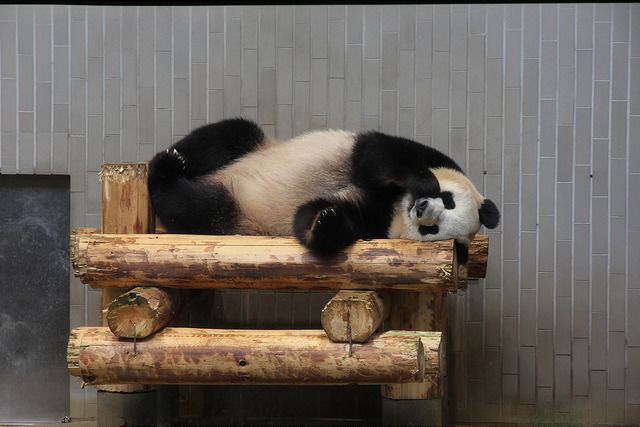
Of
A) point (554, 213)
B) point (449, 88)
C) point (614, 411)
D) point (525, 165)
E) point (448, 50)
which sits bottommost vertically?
point (614, 411)

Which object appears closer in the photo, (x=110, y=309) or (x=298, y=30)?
(x=110, y=309)

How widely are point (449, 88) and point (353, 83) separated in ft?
2.04

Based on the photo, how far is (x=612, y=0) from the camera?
47.4 inches

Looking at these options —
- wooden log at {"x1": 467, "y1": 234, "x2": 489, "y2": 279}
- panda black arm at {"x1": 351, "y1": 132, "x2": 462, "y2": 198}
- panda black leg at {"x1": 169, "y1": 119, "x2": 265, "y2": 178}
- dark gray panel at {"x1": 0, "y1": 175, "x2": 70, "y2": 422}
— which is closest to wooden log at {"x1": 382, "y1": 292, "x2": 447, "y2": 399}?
wooden log at {"x1": 467, "y1": 234, "x2": 489, "y2": 279}

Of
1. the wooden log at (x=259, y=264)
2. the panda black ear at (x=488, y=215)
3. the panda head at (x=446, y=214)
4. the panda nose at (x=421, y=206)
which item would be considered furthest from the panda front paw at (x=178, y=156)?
the panda black ear at (x=488, y=215)

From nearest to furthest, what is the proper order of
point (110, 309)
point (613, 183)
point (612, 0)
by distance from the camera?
1. point (612, 0)
2. point (110, 309)
3. point (613, 183)

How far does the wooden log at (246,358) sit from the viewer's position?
2404 mm

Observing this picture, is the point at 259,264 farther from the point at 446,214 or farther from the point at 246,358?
the point at 446,214

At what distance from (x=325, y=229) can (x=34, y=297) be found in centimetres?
251

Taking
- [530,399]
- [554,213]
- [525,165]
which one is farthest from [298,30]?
[530,399]

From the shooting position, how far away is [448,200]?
2.81 metres

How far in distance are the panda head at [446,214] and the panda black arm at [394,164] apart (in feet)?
0.18

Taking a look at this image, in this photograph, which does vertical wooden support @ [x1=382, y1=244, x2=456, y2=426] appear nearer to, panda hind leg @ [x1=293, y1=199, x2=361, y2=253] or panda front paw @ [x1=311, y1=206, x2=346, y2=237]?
panda hind leg @ [x1=293, y1=199, x2=361, y2=253]

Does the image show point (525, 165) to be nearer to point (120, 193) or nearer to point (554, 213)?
point (554, 213)
